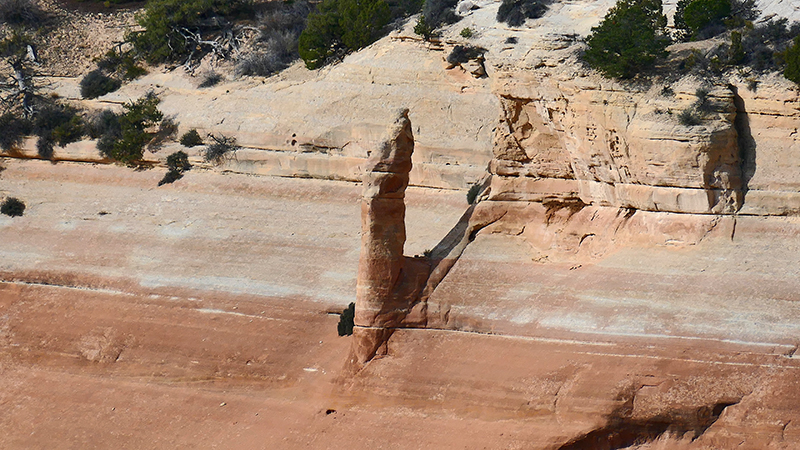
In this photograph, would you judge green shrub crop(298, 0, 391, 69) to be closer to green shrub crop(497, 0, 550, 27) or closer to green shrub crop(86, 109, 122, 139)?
green shrub crop(497, 0, 550, 27)

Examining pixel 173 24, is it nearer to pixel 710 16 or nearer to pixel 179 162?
pixel 179 162

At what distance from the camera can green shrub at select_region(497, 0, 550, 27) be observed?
3506cm

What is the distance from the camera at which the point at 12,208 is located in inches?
1399

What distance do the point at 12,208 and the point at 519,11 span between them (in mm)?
18228

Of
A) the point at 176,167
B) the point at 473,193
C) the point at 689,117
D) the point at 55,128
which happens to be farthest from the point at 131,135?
the point at 689,117

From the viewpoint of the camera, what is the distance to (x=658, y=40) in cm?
2405

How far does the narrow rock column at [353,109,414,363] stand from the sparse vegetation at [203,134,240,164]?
537 inches

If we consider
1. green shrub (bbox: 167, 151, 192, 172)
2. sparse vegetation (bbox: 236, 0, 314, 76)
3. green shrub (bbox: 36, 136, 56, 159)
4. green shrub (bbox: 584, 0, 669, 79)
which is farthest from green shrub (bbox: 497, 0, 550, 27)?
green shrub (bbox: 36, 136, 56, 159)

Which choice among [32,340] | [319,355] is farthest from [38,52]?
[319,355]

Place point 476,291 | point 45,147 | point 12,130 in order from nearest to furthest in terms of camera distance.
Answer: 1. point 476,291
2. point 45,147
3. point 12,130

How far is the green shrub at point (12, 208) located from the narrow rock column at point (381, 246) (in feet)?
56.5

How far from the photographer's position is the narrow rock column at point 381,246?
2284cm

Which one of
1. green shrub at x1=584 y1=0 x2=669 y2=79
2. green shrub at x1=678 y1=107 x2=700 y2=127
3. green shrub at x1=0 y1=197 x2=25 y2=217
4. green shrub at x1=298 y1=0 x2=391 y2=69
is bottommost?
green shrub at x1=0 y1=197 x2=25 y2=217

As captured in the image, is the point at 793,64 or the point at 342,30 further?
the point at 342,30
